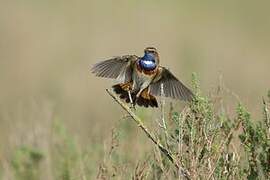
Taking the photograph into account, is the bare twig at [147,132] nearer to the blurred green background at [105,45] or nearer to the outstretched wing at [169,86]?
the outstretched wing at [169,86]

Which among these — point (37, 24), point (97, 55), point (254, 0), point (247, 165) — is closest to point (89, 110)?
point (97, 55)

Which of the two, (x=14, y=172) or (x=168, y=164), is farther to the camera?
(x=14, y=172)

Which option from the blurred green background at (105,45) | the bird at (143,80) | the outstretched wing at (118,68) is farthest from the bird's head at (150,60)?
the blurred green background at (105,45)

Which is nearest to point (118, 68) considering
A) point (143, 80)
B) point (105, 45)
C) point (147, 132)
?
point (143, 80)

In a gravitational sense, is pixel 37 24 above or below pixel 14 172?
above

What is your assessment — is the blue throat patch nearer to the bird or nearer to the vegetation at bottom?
the bird

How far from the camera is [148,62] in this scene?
3992 mm

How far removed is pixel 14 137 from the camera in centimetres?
593

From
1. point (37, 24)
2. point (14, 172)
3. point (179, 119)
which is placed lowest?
point (14, 172)

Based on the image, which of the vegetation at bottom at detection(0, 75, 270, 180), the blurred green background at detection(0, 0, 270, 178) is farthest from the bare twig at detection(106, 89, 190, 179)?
the blurred green background at detection(0, 0, 270, 178)

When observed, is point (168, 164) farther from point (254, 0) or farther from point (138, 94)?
point (254, 0)

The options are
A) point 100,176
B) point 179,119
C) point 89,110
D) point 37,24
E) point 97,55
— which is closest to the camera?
point 179,119

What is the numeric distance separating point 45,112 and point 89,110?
3.38 m

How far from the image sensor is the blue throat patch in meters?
3.96
